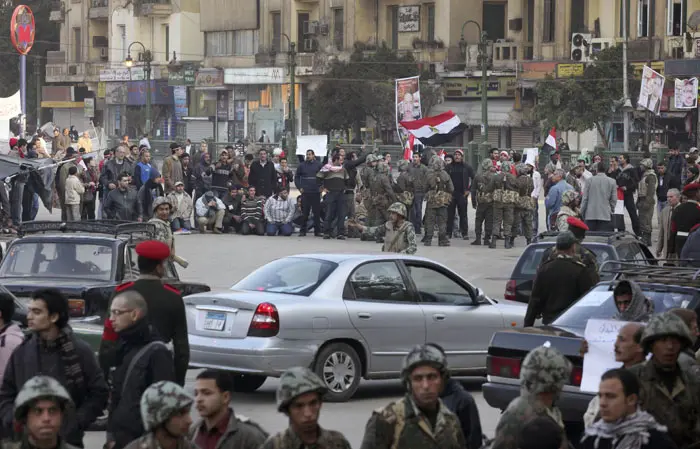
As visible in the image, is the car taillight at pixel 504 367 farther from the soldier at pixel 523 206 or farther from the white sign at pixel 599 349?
the soldier at pixel 523 206

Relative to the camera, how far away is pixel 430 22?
66.8 metres

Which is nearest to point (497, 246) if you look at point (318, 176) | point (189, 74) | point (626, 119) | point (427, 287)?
point (318, 176)

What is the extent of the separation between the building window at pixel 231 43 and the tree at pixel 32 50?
1399 cm

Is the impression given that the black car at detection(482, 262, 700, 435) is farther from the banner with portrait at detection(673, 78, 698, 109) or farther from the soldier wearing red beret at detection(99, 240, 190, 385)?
the banner with portrait at detection(673, 78, 698, 109)

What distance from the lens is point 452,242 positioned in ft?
96.5

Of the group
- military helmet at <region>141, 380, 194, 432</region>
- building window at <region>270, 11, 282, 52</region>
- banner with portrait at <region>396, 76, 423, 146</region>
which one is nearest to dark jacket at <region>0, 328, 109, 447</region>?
military helmet at <region>141, 380, 194, 432</region>

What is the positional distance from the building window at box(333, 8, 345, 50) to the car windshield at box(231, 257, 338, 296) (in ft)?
185

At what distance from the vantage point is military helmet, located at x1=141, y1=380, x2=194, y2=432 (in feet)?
18.9

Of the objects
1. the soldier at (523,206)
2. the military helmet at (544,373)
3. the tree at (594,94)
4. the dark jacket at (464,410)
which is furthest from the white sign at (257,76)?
the military helmet at (544,373)

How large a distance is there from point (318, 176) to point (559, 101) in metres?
27.2

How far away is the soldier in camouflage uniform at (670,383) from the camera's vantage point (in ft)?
22.3

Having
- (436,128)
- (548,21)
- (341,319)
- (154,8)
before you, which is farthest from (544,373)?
(154,8)

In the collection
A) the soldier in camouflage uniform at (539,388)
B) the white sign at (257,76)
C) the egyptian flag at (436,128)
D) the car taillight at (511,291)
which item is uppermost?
the white sign at (257,76)

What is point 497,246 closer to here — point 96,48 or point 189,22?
point 189,22
